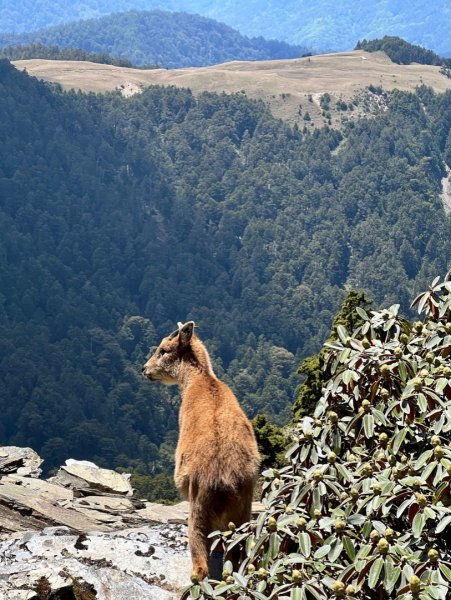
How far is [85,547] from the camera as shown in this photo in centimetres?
1145

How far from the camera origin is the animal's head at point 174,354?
11.6 metres

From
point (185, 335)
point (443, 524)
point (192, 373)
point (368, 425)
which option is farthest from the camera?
point (185, 335)

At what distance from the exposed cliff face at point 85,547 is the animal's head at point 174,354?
1924 mm

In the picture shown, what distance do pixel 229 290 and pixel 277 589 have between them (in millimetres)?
191103

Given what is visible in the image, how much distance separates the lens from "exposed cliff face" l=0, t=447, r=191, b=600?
9703mm

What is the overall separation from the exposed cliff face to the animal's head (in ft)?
6.31

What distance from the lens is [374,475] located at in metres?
6.71

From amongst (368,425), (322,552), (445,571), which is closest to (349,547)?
(322,552)

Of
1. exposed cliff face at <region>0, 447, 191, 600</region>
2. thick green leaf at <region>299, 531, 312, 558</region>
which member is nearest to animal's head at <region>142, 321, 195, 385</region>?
exposed cliff face at <region>0, 447, 191, 600</region>

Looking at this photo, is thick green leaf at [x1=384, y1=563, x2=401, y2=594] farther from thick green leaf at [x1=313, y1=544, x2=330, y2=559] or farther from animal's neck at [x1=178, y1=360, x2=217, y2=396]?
animal's neck at [x1=178, y1=360, x2=217, y2=396]

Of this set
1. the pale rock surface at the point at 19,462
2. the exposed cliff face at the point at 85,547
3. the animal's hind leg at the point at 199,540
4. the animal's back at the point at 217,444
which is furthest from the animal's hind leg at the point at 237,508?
the pale rock surface at the point at 19,462

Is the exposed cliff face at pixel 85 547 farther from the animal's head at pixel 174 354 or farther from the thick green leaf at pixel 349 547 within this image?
the thick green leaf at pixel 349 547

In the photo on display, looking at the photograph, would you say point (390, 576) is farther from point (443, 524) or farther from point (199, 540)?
point (199, 540)

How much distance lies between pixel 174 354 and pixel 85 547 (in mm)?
2345
